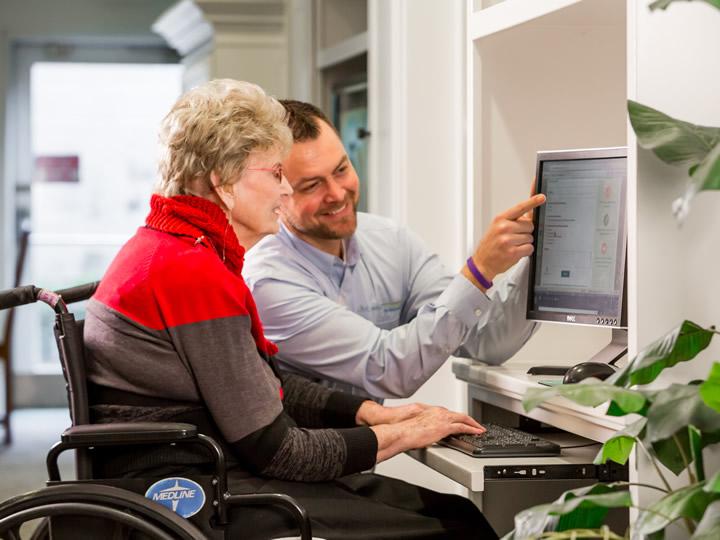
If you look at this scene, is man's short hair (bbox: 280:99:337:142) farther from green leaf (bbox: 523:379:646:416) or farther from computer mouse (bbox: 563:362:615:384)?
green leaf (bbox: 523:379:646:416)

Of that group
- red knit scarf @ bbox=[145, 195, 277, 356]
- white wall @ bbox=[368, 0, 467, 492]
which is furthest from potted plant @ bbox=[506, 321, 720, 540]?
white wall @ bbox=[368, 0, 467, 492]

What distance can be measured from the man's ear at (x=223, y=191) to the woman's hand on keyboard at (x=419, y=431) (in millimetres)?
473

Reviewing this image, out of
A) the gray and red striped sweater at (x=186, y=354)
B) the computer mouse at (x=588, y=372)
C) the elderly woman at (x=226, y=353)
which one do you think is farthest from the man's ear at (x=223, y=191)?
the computer mouse at (x=588, y=372)

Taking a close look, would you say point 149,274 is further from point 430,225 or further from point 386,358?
point 430,225

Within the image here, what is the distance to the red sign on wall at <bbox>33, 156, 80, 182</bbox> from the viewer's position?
23.3ft

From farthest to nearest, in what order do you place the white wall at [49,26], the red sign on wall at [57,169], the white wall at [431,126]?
the red sign on wall at [57,169]
the white wall at [49,26]
the white wall at [431,126]

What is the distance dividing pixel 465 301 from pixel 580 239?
0.88 feet

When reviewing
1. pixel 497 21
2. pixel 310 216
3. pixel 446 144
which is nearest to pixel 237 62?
pixel 446 144

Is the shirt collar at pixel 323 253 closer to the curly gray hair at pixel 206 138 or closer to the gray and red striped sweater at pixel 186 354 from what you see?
the curly gray hair at pixel 206 138

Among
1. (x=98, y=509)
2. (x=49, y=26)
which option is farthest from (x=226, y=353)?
(x=49, y=26)

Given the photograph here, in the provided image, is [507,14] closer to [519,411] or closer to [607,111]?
[607,111]

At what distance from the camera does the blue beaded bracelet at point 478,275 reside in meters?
2.17

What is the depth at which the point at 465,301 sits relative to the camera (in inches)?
86.1

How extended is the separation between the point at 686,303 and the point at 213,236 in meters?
0.78
